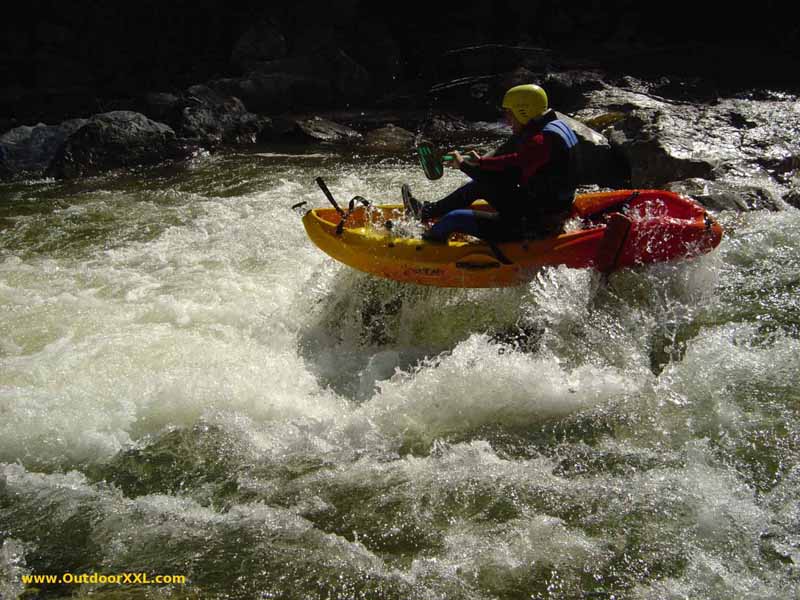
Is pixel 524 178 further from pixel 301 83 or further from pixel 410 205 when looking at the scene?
pixel 301 83

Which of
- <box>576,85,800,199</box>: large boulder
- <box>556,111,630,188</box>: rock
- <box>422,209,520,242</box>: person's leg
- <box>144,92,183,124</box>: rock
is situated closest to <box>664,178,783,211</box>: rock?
<box>576,85,800,199</box>: large boulder

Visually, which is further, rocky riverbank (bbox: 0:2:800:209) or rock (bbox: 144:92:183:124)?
rock (bbox: 144:92:183:124)

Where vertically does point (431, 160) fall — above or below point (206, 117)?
above

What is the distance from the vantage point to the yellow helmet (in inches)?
187

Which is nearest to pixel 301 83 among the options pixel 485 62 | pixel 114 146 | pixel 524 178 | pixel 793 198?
pixel 485 62

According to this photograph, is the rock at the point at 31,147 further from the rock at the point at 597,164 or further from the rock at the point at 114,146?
the rock at the point at 597,164

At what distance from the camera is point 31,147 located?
10.1 meters

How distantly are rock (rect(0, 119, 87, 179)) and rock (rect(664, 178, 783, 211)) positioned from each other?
27.2 feet

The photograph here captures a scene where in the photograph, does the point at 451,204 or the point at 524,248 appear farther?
the point at 451,204

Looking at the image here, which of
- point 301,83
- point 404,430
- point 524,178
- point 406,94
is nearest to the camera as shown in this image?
point 404,430

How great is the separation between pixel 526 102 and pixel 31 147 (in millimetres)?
8287

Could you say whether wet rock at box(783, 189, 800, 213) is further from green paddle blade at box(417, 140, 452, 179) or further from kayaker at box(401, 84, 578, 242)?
green paddle blade at box(417, 140, 452, 179)

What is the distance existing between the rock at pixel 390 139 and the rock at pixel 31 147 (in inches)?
174

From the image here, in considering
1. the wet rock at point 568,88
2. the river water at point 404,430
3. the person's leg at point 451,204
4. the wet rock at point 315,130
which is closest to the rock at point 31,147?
the wet rock at point 315,130
